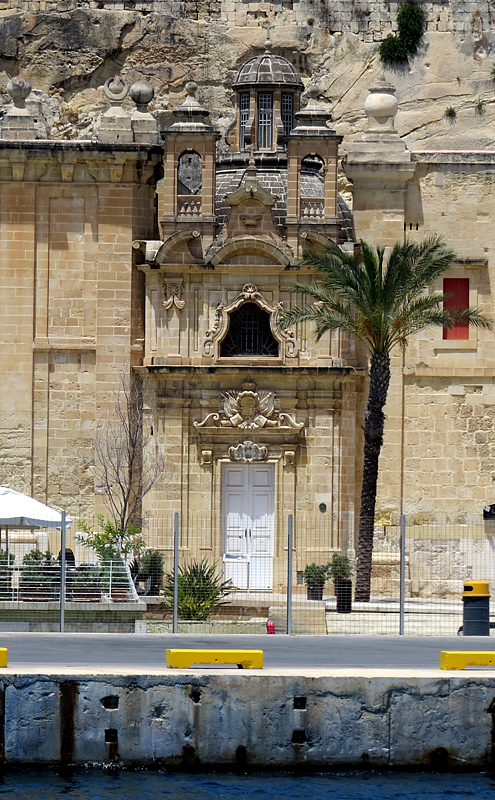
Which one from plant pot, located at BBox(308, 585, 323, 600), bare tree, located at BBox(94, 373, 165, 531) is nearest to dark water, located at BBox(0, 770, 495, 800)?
plant pot, located at BBox(308, 585, 323, 600)

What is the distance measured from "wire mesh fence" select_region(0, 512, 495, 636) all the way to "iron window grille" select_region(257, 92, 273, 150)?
953 cm

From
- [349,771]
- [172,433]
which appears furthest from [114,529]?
[349,771]

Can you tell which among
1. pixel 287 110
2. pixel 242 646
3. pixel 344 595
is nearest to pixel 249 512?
pixel 344 595

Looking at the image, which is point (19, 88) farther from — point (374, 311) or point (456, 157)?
point (374, 311)

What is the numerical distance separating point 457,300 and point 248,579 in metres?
8.95

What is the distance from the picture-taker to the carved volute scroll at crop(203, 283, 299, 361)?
132ft

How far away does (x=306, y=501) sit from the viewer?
39.9 m

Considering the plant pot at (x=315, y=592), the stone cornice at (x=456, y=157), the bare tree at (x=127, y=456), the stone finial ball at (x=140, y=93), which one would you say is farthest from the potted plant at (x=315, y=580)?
the stone finial ball at (x=140, y=93)

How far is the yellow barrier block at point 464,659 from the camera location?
23.3m

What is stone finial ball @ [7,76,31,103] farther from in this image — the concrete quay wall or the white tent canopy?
the concrete quay wall

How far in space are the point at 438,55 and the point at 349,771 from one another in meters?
A: 36.3

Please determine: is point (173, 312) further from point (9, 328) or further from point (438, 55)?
point (438, 55)

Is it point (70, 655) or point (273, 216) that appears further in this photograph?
point (273, 216)

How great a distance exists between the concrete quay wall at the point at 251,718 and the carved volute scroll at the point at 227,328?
58.5ft
